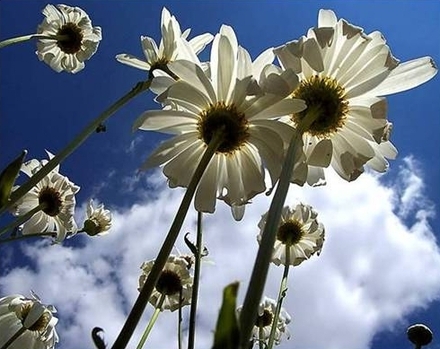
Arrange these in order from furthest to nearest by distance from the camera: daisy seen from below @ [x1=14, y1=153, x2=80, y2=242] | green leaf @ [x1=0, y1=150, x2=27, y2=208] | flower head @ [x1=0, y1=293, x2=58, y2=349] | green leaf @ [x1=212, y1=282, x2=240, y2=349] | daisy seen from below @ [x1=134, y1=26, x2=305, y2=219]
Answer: daisy seen from below @ [x1=14, y1=153, x2=80, y2=242]
flower head @ [x1=0, y1=293, x2=58, y2=349]
daisy seen from below @ [x1=134, y1=26, x2=305, y2=219]
green leaf @ [x1=0, y1=150, x2=27, y2=208]
green leaf @ [x1=212, y1=282, x2=240, y2=349]

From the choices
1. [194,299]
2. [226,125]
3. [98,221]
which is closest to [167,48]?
[226,125]

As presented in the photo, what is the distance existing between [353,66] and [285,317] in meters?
1.23

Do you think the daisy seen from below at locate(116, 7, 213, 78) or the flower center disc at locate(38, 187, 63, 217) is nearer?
the daisy seen from below at locate(116, 7, 213, 78)

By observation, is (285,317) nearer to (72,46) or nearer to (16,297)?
(16,297)

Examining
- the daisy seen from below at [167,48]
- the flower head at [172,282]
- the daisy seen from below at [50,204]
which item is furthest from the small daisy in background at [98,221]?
the daisy seen from below at [167,48]

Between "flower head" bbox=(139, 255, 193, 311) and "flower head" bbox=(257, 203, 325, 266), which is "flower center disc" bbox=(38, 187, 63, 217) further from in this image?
"flower head" bbox=(257, 203, 325, 266)

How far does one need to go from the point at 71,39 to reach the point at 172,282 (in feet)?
2.47

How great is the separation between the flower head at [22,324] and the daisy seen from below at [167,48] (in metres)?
0.48

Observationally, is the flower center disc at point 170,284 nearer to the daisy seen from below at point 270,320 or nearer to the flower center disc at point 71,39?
the daisy seen from below at point 270,320

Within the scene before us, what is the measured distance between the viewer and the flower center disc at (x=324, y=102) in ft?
2.34

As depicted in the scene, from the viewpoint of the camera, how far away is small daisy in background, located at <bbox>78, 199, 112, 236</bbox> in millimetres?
1638

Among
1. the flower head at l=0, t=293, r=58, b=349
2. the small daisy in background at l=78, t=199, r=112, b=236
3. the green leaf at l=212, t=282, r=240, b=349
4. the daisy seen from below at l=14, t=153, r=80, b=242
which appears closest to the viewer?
the green leaf at l=212, t=282, r=240, b=349

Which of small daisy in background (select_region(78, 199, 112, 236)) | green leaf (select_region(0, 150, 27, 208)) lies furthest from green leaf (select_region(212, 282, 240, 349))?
small daisy in background (select_region(78, 199, 112, 236))

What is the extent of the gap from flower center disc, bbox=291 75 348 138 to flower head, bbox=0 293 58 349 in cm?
71
